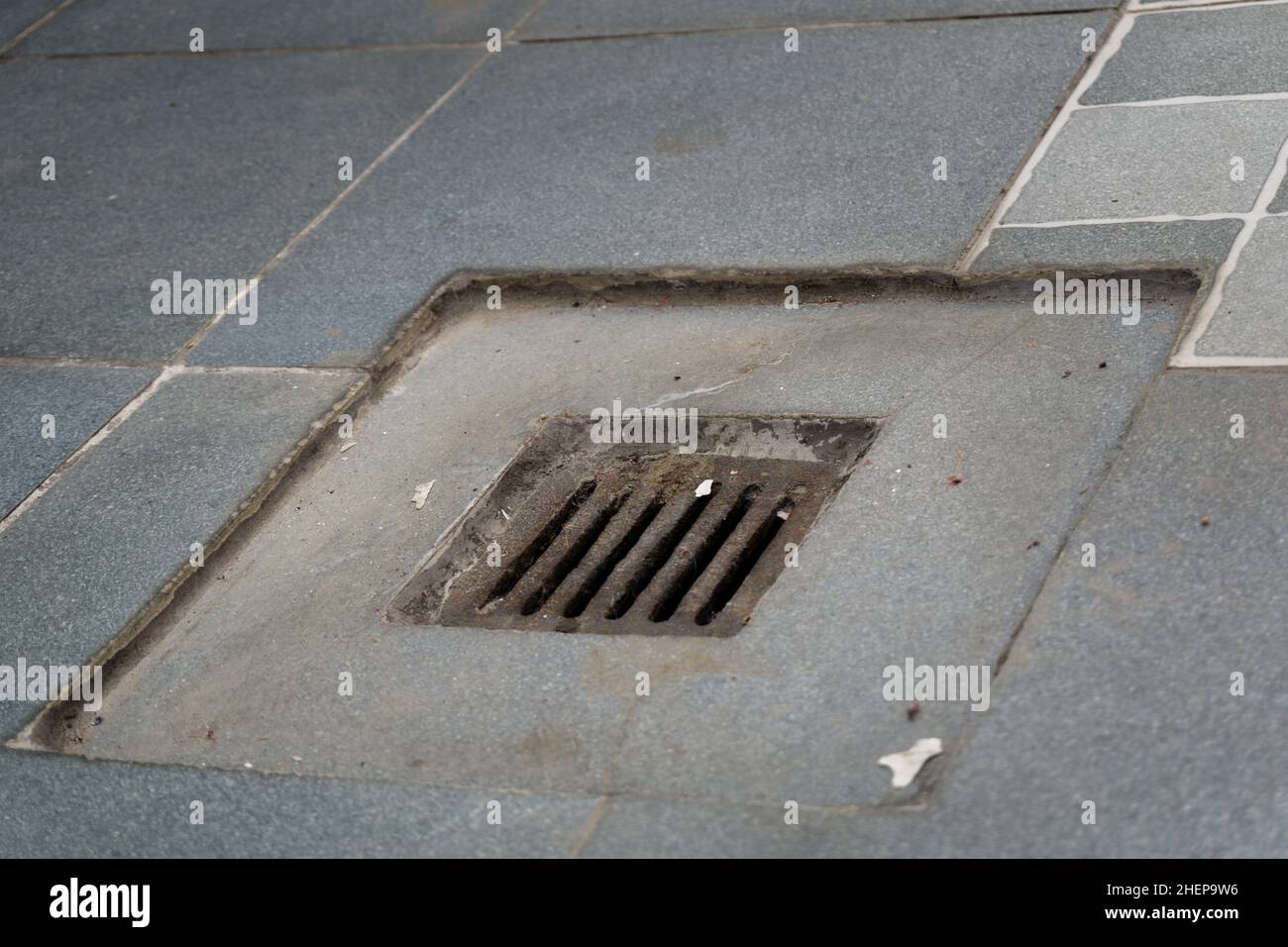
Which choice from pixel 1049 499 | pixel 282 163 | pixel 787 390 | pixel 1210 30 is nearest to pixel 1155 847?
pixel 1049 499

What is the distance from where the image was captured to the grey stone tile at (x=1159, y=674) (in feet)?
8.38

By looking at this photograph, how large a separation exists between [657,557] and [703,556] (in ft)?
0.38

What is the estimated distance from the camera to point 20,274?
5.25 meters

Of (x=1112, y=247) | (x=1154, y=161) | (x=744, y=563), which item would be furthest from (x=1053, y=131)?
(x=744, y=563)

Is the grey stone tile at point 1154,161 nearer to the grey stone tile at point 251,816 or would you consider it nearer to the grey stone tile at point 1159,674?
the grey stone tile at point 1159,674

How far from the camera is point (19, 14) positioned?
24.7 ft

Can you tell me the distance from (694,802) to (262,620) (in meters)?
1.28

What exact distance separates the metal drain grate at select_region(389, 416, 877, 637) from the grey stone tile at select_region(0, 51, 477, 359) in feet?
5.23

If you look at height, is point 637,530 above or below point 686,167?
below

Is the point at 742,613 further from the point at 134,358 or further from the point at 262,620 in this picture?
the point at 134,358

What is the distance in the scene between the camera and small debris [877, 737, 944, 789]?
274 centimetres

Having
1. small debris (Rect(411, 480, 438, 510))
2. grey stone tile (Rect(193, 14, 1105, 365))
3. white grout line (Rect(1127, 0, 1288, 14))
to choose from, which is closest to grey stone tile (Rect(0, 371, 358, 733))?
grey stone tile (Rect(193, 14, 1105, 365))

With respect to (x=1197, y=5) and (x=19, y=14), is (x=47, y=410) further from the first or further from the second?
(x=1197, y=5)

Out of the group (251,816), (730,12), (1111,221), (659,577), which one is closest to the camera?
(251,816)
